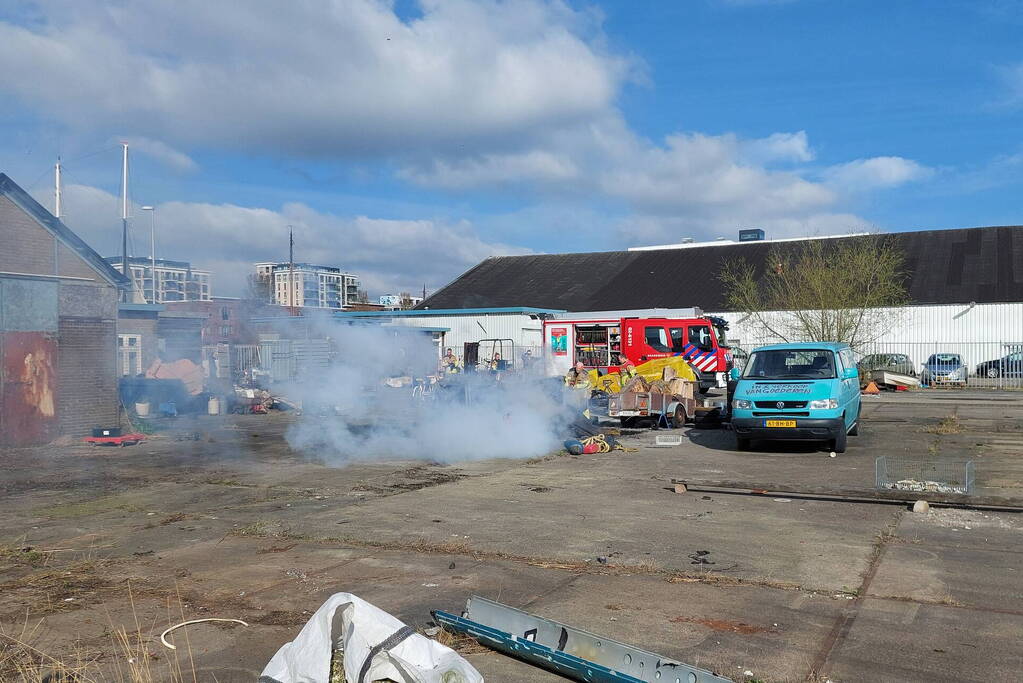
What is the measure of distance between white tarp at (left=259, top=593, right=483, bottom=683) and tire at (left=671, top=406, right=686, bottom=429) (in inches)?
587

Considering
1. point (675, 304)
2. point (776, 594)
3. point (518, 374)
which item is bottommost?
point (776, 594)

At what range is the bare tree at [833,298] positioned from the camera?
3472cm

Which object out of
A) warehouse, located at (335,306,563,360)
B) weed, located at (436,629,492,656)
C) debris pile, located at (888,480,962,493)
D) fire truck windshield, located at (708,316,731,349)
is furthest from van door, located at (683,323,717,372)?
weed, located at (436,629,492,656)

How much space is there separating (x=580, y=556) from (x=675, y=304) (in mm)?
38970

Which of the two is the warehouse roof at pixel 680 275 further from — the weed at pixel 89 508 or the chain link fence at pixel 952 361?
the weed at pixel 89 508

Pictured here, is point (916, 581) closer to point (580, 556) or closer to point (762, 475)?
point (580, 556)

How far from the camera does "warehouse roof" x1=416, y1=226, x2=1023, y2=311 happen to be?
134 ft

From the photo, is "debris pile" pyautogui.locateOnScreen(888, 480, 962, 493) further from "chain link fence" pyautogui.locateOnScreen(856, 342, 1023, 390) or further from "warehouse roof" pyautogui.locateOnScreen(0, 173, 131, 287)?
"chain link fence" pyautogui.locateOnScreen(856, 342, 1023, 390)

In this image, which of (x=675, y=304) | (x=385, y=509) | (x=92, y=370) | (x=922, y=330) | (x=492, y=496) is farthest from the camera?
(x=675, y=304)

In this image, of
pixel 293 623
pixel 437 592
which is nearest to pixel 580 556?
pixel 437 592

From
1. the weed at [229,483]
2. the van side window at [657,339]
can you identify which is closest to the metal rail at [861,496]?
the weed at [229,483]

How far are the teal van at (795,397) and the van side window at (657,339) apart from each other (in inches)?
404

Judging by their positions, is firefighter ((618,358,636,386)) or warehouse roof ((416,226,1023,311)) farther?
warehouse roof ((416,226,1023,311))

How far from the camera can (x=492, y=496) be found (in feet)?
35.1
